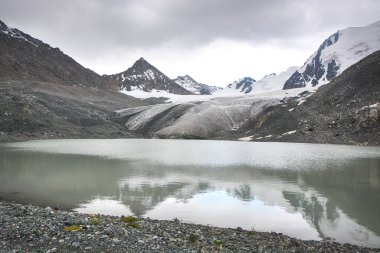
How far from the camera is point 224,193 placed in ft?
84.2

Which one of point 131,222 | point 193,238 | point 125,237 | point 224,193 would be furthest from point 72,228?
point 224,193

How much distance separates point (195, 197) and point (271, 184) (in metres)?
8.60

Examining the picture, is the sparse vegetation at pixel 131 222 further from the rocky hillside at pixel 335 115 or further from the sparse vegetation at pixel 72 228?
the rocky hillside at pixel 335 115

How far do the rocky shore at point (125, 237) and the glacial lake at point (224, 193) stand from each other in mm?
2251

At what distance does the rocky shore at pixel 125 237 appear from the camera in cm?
1223

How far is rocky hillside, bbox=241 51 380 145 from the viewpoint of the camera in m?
84.0

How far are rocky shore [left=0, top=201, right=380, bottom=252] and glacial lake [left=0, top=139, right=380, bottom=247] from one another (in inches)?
88.6

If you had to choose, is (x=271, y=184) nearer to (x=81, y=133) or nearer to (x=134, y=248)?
(x=134, y=248)

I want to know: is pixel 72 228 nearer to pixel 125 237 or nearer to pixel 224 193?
pixel 125 237

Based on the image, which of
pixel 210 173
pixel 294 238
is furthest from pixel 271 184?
pixel 294 238

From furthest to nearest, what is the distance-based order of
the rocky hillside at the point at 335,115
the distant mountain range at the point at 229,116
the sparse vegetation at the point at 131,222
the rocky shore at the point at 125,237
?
the distant mountain range at the point at 229,116
the rocky hillside at the point at 335,115
the sparse vegetation at the point at 131,222
the rocky shore at the point at 125,237

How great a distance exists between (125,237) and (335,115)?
9317cm

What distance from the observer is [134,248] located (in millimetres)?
12312

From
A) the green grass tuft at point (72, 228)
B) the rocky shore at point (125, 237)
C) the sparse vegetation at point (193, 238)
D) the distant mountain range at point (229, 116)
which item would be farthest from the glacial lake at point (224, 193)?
the distant mountain range at point (229, 116)
